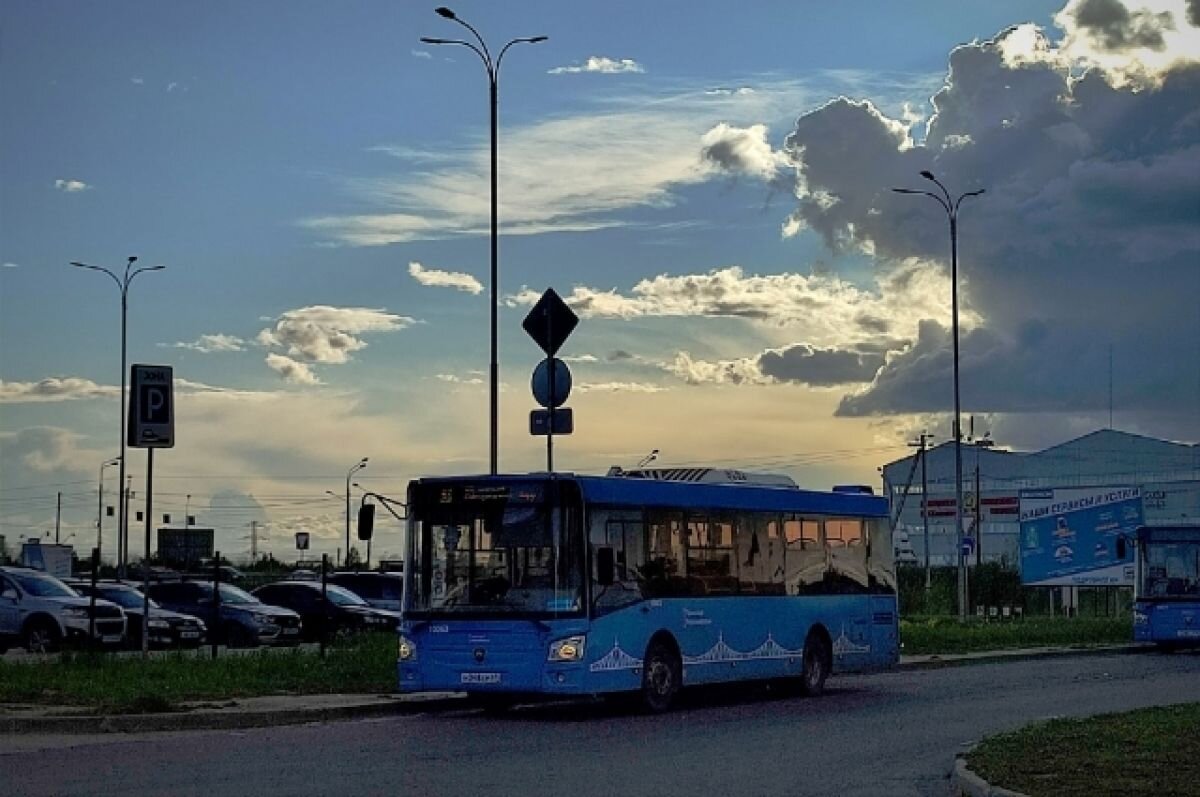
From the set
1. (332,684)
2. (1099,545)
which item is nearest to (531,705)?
(332,684)

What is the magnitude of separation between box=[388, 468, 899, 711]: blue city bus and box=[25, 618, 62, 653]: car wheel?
14.7 meters

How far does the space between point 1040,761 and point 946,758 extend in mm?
2174

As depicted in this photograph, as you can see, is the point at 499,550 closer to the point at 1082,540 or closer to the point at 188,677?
the point at 188,677

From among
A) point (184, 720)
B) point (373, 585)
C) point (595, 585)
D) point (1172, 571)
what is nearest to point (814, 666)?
point (595, 585)

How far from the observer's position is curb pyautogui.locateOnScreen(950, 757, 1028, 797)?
1359cm

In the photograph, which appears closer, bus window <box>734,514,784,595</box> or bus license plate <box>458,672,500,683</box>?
bus license plate <box>458,672,500,683</box>

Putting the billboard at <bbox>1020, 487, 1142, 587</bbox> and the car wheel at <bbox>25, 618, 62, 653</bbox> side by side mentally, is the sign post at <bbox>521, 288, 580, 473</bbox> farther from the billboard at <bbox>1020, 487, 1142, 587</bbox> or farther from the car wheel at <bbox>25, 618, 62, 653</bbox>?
the billboard at <bbox>1020, 487, 1142, 587</bbox>

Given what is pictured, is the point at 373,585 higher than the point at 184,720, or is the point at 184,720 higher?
the point at 373,585

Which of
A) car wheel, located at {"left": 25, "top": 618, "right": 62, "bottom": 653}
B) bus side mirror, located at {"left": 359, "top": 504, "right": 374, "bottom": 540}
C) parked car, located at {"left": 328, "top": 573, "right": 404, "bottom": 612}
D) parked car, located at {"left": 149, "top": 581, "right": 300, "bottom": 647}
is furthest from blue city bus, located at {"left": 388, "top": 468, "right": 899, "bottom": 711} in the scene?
parked car, located at {"left": 328, "top": 573, "right": 404, "bottom": 612}

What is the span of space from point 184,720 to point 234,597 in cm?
2272

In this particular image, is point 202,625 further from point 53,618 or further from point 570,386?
point 570,386

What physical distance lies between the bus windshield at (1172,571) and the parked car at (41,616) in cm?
2317

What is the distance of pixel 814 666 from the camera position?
28.0m

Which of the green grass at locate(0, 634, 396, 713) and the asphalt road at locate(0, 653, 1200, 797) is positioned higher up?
the green grass at locate(0, 634, 396, 713)
